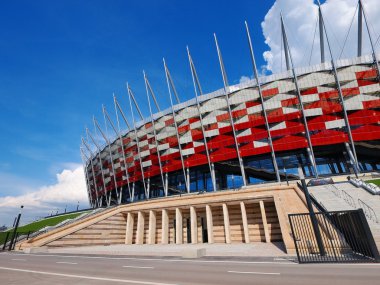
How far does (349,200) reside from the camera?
1931 centimetres

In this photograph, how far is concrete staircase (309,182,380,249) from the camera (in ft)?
51.5

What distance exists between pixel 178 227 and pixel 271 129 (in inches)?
1050

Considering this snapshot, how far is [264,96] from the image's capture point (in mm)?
45750

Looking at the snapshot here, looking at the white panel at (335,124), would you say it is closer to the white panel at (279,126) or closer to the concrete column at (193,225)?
the white panel at (279,126)

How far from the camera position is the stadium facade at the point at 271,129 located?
41.4 metres

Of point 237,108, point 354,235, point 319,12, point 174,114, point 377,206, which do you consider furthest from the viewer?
point 174,114

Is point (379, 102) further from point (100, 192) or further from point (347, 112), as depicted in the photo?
point (100, 192)

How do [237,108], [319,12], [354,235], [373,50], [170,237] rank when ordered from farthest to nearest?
[237,108] < [319,12] < [373,50] < [170,237] < [354,235]

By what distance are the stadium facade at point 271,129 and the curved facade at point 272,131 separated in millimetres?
147

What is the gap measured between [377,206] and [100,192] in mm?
71642

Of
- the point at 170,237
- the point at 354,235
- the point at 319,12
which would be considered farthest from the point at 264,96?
the point at 354,235

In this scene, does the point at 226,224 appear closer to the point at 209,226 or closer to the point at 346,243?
the point at 209,226

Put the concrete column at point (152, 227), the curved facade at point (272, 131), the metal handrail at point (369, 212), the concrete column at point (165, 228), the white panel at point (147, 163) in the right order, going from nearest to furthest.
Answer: the metal handrail at point (369, 212) < the concrete column at point (165, 228) < the concrete column at point (152, 227) < the curved facade at point (272, 131) < the white panel at point (147, 163)

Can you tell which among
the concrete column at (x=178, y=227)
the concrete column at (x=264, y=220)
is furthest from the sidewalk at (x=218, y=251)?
the concrete column at (x=178, y=227)
